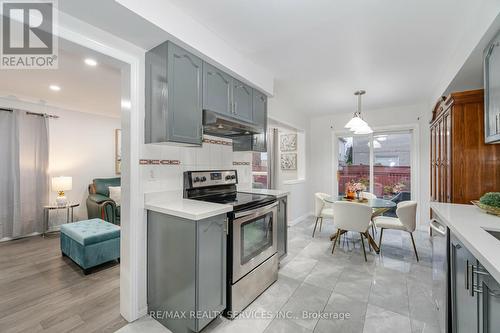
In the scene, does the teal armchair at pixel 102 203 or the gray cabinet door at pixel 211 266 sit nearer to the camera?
the gray cabinet door at pixel 211 266

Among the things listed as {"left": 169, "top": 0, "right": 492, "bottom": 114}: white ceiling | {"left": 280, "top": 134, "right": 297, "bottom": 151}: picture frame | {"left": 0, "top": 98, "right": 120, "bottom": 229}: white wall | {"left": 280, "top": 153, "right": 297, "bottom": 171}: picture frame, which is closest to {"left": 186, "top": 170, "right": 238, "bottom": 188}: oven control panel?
{"left": 169, "top": 0, "right": 492, "bottom": 114}: white ceiling

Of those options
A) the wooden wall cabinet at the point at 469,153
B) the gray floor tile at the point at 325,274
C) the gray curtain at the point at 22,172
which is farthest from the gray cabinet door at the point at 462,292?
the gray curtain at the point at 22,172

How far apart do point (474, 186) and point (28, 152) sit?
20.9 feet

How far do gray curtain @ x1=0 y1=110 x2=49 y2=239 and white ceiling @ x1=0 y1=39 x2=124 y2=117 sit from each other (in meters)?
0.44

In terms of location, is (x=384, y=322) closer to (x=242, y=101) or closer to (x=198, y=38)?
(x=242, y=101)

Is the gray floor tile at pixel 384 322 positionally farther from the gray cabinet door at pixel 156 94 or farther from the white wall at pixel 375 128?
the white wall at pixel 375 128

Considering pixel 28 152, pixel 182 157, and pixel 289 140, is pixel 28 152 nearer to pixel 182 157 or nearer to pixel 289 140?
pixel 182 157

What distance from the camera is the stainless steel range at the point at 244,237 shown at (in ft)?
6.00

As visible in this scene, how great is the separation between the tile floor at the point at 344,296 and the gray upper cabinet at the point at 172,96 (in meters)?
1.58

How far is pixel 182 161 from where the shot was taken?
2240mm

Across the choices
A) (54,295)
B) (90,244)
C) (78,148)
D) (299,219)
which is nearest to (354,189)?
(299,219)

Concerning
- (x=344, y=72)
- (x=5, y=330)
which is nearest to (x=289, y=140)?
(x=344, y=72)

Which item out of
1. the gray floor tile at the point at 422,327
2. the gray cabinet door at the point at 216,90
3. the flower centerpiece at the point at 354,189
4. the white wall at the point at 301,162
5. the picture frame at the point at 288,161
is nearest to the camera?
the gray floor tile at the point at 422,327

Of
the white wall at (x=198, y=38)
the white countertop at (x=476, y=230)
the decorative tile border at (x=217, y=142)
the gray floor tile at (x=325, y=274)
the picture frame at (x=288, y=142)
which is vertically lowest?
the gray floor tile at (x=325, y=274)
